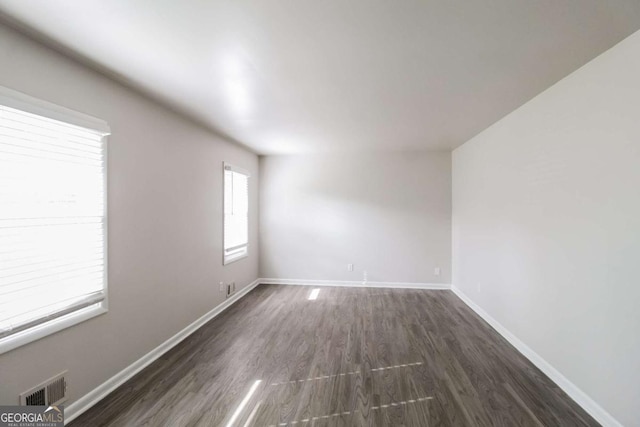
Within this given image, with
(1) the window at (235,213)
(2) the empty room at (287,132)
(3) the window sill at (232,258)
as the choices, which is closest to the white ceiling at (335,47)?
(2) the empty room at (287,132)

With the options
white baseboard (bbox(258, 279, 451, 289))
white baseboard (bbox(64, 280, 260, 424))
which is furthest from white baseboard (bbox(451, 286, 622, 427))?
white baseboard (bbox(64, 280, 260, 424))

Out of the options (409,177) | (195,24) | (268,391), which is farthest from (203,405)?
(409,177)

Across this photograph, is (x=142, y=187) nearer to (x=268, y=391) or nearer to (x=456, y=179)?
(x=268, y=391)

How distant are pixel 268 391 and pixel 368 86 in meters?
2.64

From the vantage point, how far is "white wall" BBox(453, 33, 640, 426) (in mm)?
1646

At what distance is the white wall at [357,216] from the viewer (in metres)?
4.85

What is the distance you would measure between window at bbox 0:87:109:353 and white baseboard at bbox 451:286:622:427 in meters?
3.62

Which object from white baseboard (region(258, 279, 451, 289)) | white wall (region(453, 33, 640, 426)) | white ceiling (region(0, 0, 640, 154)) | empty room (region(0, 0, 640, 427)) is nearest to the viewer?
white ceiling (region(0, 0, 640, 154))

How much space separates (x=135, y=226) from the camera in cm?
232

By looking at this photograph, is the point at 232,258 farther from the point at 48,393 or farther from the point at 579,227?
the point at 579,227

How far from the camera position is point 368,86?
7.46 ft

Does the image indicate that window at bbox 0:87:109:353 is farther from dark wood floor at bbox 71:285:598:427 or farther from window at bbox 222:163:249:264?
window at bbox 222:163:249:264

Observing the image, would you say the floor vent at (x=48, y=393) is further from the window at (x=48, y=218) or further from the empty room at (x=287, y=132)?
the window at (x=48, y=218)

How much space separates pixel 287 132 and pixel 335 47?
6.65ft
